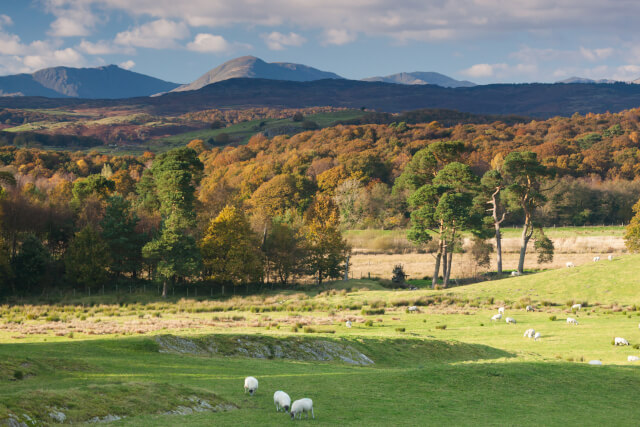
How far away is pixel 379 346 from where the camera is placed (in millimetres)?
30969

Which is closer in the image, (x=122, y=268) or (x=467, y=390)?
(x=467, y=390)

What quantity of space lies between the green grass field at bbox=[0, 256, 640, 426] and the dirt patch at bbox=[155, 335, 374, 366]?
0.29 meters

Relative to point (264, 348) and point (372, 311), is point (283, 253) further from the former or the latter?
point (264, 348)

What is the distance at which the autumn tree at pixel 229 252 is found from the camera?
2694 inches

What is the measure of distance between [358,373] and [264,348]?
7.39 m

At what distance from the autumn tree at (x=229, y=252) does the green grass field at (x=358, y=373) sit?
1953 cm

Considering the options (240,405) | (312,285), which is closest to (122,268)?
(312,285)

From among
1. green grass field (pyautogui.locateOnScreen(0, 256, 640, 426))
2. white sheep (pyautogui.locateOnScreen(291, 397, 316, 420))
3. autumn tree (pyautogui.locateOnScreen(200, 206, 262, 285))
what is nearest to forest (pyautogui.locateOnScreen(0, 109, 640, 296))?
autumn tree (pyautogui.locateOnScreen(200, 206, 262, 285))

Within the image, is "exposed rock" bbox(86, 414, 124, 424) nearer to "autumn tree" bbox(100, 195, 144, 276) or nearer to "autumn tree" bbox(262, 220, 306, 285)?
"autumn tree" bbox(100, 195, 144, 276)

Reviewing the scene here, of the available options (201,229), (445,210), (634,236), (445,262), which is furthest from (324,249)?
(634,236)

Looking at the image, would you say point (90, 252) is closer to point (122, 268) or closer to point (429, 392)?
point (122, 268)

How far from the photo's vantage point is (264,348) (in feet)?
94.3

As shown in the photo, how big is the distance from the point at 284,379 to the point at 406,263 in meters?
73.3

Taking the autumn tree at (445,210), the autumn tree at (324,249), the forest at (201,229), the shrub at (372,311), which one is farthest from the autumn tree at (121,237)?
the autumn tree at (445,210)
